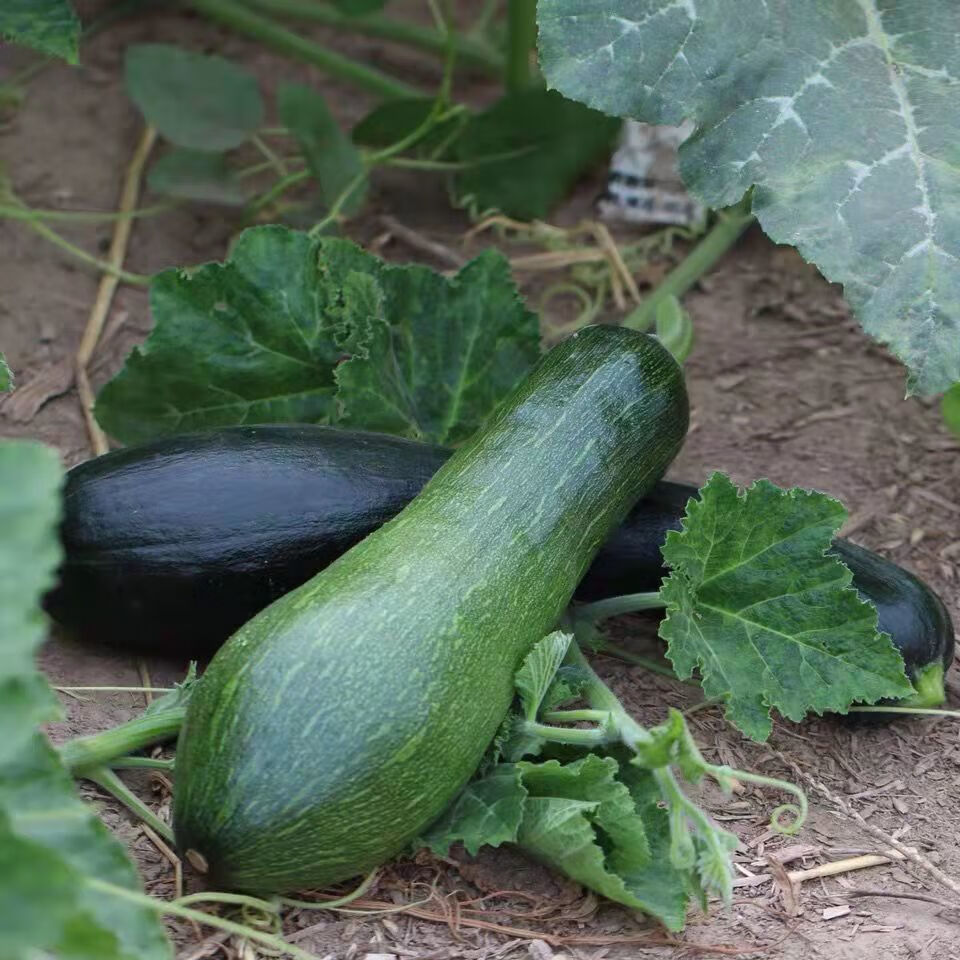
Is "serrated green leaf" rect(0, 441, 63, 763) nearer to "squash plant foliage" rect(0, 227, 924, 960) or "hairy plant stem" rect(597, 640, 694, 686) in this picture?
"squash plant foliage" rect(0, 227, 924, 960)

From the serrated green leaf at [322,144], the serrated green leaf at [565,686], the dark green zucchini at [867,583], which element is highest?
the serrated green leaf at [322,144]

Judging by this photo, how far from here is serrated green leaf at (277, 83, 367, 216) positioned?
11.3ft

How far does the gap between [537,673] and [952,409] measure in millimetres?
1239

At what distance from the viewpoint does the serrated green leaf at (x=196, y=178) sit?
3451mm

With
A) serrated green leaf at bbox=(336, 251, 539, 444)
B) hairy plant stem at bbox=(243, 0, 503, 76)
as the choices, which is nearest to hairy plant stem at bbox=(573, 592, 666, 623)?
serrated green leaf at bbox=(336, 251, 539, 444)

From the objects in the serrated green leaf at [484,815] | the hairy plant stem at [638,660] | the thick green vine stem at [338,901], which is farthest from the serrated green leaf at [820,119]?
the thick green vine stem at [338,901]

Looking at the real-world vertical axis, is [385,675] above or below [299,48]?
below

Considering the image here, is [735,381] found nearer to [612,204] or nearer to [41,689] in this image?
[612,204]

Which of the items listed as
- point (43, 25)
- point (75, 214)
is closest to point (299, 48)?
point (75, 214)

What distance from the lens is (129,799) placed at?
1.96 metres

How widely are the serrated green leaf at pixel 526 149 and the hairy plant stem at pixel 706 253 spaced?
1.33 ft

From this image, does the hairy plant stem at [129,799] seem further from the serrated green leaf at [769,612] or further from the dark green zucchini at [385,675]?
the serrated green leaf at [769,612]

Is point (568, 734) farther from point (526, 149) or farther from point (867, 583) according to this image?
point (526, 149)

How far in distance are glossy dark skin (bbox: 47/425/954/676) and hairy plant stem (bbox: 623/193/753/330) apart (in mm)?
1199
